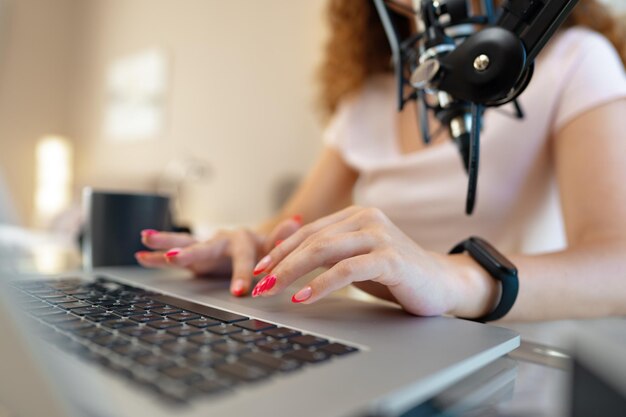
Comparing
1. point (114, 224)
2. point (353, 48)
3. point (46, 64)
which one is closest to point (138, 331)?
point (114, 224)

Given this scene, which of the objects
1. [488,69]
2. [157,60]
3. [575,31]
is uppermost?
[157,60]

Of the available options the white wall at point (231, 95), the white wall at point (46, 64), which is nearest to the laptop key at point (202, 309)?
the white wall at point (231, 95)

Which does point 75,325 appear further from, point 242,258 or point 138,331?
point 242,258

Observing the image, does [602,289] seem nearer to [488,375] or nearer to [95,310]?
[488,375]

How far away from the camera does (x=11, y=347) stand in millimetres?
214

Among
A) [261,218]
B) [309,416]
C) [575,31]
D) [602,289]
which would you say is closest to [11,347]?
[309,416]

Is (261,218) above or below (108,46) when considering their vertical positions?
below

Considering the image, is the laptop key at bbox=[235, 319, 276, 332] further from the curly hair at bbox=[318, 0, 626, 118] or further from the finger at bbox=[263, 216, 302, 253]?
the curly hair at bbox=[318, 0, 626, 118]

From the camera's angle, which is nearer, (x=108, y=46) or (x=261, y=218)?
(x=261, y=218)

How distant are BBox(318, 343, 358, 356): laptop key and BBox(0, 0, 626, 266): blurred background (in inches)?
41.2

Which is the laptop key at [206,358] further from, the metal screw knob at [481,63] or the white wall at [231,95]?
the white wall at [231,95]

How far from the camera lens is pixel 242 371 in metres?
0.24

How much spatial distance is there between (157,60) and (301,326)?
10.3ft

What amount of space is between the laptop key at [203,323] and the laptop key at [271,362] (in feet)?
0.25
